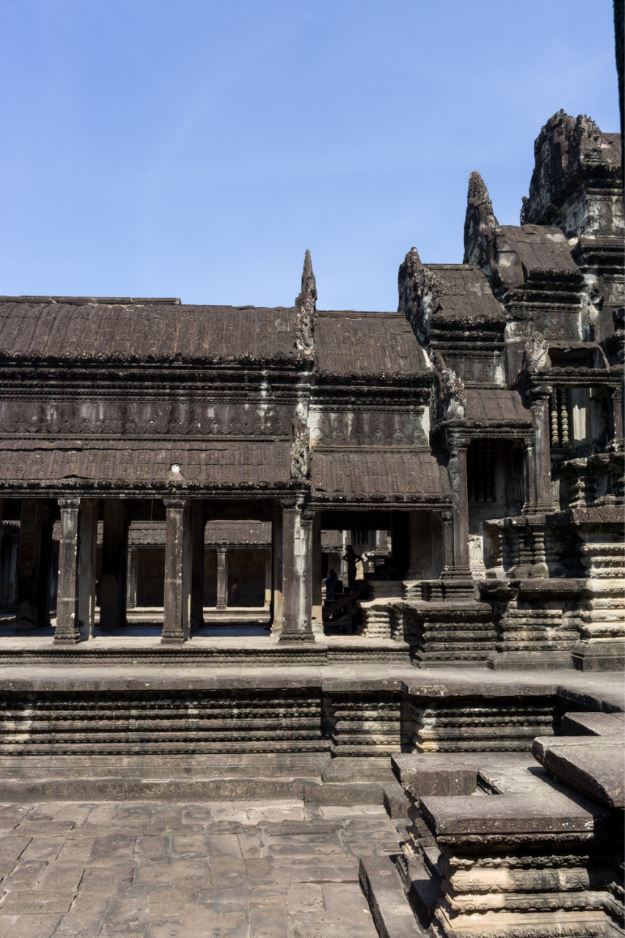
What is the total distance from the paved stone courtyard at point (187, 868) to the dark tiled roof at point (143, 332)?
727 centimetres

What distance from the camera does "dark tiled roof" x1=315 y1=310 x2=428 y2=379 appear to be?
46.5 ft

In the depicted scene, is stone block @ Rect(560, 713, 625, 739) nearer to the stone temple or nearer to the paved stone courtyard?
the stone temple

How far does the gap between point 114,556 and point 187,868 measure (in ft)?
32.3

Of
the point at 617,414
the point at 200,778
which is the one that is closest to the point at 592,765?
the point at 200,778

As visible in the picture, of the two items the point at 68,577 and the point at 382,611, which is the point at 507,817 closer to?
the point at 68,577

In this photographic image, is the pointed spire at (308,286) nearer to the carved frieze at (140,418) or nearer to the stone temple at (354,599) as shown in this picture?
the stone temple at (354,599)

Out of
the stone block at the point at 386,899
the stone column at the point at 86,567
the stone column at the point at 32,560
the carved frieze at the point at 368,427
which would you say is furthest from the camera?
the stone column at the point at 32,560

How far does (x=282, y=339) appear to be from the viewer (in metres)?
14.5

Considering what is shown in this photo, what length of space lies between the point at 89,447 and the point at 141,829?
653cm

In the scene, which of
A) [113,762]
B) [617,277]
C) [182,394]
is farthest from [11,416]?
[617,277]

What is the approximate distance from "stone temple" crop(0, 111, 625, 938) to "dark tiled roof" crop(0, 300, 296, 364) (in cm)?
7

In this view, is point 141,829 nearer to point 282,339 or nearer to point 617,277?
point 282,339

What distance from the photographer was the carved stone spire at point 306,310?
45.3 feet

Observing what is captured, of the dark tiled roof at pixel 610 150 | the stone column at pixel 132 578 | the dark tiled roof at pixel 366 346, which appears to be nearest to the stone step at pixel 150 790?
the dark tiled roof at pixel 366 346
